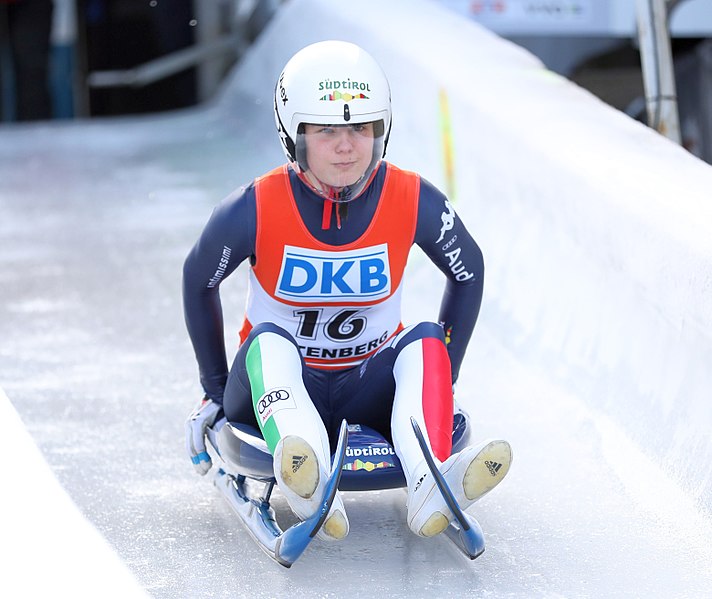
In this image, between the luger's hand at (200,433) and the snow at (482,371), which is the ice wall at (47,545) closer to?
the snow at (482,371)

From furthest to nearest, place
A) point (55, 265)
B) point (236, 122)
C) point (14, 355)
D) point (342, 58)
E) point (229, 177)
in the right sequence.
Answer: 1. point (236, 122)
2. point (229, 177)
3. point (55, 265)
4. point (14, 355)
5. point (342, 58)

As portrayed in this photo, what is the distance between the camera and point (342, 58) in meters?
2.51

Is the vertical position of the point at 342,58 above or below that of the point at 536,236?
above

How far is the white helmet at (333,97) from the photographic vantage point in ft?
8.07

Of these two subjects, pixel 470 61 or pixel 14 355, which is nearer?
pixel 14 355

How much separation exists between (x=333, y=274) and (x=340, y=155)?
250 mm

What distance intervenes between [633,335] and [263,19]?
5565 millimetres

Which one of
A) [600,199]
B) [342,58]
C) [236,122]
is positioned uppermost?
[342,58]

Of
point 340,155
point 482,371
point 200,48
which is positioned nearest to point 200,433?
point 340,155

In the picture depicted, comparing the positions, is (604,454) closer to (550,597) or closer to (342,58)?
(550,597)

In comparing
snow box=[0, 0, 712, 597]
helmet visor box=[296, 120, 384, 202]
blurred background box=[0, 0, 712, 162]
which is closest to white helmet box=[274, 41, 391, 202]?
helmet visor box=[296, 120, 384, 202]

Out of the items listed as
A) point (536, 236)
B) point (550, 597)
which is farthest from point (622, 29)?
point (550, 597)

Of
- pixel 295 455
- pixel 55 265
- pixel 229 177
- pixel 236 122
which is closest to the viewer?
pixel 295 455

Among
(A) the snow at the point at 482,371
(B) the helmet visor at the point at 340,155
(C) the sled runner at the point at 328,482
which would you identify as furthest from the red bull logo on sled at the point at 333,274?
(A) the snow at the point at 482,371
